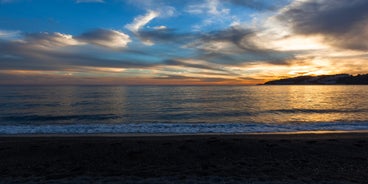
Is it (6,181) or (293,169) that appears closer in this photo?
(6,181)

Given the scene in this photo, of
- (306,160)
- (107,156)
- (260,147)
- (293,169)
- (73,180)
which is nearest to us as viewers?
(73,180)

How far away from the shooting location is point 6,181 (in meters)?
7.49

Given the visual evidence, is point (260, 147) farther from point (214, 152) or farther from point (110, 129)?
point (110, 129)

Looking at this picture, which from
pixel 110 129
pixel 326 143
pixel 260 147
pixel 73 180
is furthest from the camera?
pixel 110 129

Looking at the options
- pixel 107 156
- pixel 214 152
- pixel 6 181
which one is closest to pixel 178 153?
pixel 214 152

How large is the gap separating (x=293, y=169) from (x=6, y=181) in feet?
28.2

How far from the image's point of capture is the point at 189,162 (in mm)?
9695

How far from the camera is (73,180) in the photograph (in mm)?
7484

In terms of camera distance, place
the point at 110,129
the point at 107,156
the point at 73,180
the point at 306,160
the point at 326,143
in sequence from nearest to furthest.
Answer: the point at 73,180 → the point at 306,160 → the point at 107,156 → the point at 326,143 → the point at 110,129

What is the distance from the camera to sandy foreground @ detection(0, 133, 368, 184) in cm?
768

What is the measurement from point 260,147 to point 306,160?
248 centimetres

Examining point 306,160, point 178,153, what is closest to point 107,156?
point 178,153

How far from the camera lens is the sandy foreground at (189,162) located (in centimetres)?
768

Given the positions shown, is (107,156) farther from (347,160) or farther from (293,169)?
(347,160)
